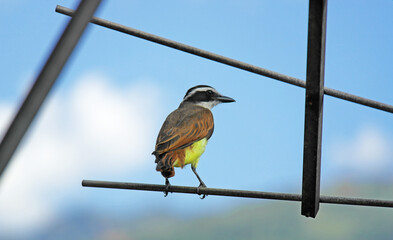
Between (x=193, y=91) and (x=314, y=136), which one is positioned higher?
(x=193, y=91)

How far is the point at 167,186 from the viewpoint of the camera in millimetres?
3092

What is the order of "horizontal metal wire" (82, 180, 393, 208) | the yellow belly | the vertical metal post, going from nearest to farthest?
the vertical metal post → "horizontal metal wire" (82, 180, 393, 208) → the yellow belly

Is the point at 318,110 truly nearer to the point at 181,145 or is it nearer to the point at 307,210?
the point at 307,210

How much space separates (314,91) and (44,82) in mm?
1691

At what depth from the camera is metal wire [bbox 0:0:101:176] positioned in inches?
37.8

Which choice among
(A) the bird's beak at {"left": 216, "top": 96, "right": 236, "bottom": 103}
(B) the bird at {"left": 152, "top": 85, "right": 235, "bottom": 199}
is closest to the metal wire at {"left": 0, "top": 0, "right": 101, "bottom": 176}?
(B) the bird at {"left": 152, "top": 85, "right": 235, "bottom": 199}

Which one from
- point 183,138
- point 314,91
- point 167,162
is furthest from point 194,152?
point 314,91

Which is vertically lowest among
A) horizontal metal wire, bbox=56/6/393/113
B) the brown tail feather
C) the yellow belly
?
the brown tail feather

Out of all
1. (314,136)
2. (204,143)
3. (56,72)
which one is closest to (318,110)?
(314,136)

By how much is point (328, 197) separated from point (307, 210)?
0.13 meters

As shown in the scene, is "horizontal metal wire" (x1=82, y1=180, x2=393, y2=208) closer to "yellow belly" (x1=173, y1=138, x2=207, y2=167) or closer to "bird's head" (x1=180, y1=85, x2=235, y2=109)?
"yellow belly" (x1=173, y1=138, x2=207, y2=167)

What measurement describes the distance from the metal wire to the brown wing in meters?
2.17

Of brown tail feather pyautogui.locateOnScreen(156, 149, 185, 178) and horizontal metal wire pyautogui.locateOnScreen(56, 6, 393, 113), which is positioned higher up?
horizontal metal wire pyautogui.locateOnScreen(56, 6, 393, 113)

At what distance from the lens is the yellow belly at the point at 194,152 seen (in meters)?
3.32
